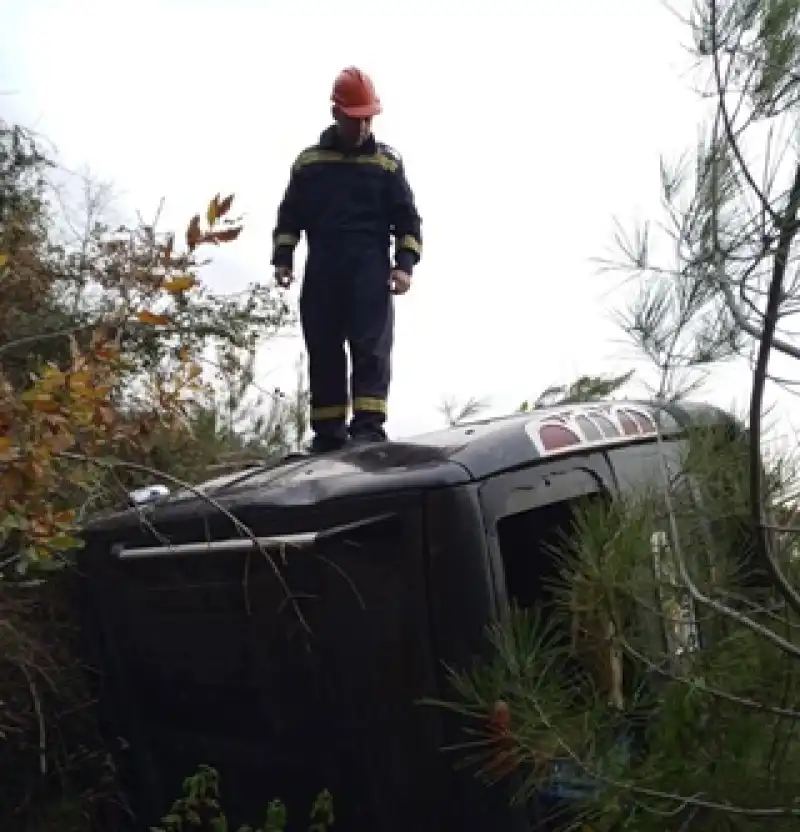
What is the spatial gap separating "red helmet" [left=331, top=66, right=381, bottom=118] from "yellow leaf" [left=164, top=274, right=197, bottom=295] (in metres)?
1.83

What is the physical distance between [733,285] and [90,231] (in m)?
4.46

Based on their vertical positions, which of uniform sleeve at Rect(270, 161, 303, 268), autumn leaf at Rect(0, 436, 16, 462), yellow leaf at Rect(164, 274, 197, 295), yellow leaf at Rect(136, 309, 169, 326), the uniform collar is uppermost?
the uniform collar

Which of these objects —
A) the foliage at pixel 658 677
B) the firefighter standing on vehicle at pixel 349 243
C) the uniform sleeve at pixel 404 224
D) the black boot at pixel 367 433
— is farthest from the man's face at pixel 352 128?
the foliage at pixel 658 677

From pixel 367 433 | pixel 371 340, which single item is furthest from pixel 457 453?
pixel 371 340

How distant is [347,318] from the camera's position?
4672 millimetres

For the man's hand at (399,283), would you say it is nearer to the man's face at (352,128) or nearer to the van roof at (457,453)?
the man's face at (352,128)

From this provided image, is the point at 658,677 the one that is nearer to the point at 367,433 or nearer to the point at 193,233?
the point at 193,233

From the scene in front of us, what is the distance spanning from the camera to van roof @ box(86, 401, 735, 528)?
9.05ft

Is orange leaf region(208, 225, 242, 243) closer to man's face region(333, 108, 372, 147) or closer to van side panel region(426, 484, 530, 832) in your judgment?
van side panel region(426, 484, 530, 832)

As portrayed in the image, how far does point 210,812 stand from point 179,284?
1.36 meters

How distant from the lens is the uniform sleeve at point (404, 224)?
4715 millimetres

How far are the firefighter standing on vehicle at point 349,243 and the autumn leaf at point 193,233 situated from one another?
1.51m

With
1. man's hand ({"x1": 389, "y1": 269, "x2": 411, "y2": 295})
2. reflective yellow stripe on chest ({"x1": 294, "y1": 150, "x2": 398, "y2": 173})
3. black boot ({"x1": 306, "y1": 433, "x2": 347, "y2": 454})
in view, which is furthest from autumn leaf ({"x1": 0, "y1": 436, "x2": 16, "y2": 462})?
reflective yellow stripe on chest ({"x1": 294, "y1": 150, "x2": 398, "y2": 173})

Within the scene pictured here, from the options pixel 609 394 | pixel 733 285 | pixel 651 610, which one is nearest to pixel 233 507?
pixel 609 394
